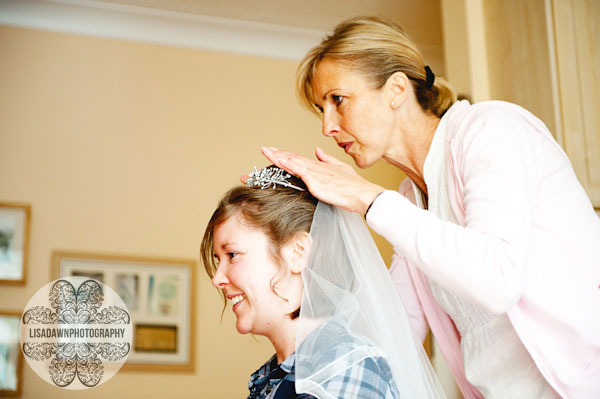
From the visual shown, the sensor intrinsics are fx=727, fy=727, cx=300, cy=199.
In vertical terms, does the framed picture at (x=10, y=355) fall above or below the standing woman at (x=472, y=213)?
below

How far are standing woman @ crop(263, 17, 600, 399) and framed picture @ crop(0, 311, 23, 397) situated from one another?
210 centimetres

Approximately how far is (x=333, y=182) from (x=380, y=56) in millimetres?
409

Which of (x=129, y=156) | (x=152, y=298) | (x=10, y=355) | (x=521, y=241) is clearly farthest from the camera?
(x=129, y=156)

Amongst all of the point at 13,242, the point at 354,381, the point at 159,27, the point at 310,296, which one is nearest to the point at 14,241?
the point at 13,242

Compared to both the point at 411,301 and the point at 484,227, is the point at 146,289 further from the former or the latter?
the point at 484,227

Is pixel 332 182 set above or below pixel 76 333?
above

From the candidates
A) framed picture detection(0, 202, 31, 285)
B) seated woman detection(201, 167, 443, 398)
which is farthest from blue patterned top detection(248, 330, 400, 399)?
framed picture detection(0, 202, 31, 285)

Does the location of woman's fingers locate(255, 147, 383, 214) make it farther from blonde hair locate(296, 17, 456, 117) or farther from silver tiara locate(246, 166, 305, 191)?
blonde hair locate(296, 17, 456, 117)

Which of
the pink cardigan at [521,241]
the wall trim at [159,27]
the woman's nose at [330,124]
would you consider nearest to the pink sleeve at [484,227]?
the pink cardigan at [521,241]

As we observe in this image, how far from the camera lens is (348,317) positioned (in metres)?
Result: 1.35

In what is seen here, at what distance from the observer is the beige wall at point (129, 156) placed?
3.35 m

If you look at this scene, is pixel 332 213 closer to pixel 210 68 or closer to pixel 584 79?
pixel 584 79

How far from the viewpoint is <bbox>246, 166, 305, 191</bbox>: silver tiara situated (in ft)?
5.18

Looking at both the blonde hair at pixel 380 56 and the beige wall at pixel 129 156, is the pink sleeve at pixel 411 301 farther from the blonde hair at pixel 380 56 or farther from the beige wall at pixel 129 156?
the beige wall at pixel 129 156
